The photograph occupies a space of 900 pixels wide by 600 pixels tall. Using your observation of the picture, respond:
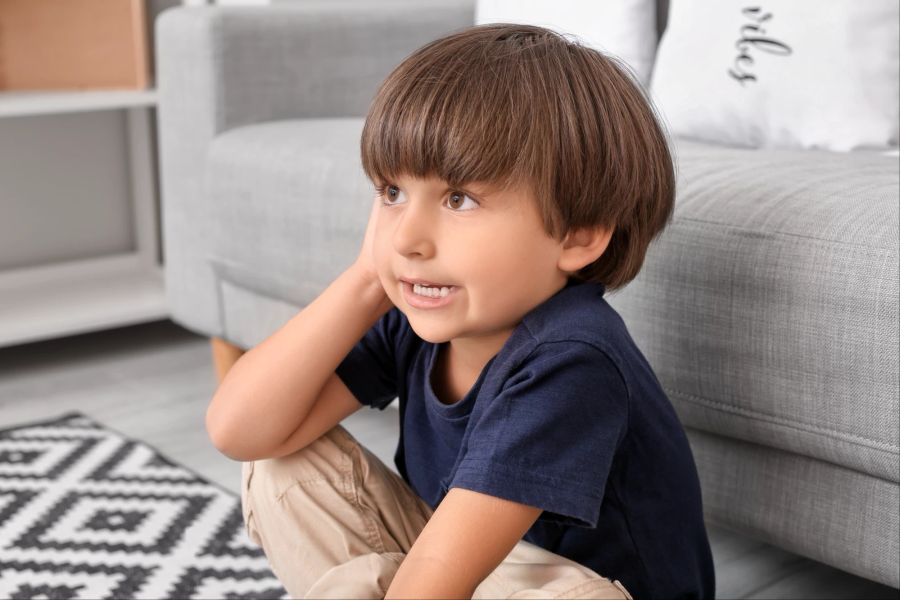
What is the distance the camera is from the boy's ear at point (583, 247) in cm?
80

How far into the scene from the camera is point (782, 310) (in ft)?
3.12

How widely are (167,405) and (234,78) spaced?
496 mm

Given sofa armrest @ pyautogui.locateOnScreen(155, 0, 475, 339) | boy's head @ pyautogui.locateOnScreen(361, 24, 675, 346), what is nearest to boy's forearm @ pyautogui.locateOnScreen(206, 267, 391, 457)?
boy's head @ pyautogui.locateOnScreen(361, 24, 675, 346)

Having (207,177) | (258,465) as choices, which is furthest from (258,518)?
(207,177)

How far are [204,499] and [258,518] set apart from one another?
0.45 metres

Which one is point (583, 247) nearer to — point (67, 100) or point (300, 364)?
point (300, 364)

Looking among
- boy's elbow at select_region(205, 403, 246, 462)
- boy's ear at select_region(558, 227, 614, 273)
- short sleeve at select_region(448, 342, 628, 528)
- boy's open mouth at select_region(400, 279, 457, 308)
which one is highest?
boy's ear at select_region(558, 227, 614, 273)

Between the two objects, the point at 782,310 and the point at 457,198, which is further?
the point at 782,310

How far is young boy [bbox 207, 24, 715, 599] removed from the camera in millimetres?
733

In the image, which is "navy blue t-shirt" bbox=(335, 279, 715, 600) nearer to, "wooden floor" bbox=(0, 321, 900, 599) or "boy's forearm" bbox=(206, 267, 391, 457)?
"boy's forearm" bbox=(206, 267, 391, 457)

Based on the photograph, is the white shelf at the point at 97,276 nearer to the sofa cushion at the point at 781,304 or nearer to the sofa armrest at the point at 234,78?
the sofa armrest at the point at 234,78

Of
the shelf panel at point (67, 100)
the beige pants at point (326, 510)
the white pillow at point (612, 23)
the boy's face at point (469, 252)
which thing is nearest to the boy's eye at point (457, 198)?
the boy's face at point (469, 252)

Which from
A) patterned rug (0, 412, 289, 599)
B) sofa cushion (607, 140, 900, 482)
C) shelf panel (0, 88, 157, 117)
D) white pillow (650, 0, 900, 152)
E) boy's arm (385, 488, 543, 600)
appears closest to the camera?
boy's arm (385, 488, 543, 600)

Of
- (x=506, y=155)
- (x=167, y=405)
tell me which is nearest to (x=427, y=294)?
(x=506, y=155)
